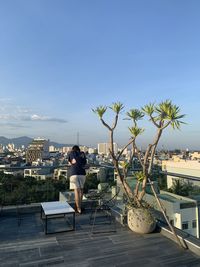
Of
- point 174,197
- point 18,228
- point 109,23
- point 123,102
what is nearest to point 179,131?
point 123,102

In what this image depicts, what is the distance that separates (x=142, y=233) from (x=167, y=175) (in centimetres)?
177

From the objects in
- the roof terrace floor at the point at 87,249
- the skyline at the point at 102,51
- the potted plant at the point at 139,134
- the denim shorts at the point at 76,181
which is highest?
the skyline at the point at 102,51

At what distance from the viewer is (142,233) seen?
3.60 metres

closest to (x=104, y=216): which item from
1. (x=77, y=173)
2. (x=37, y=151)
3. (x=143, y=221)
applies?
(x=77, y=173)

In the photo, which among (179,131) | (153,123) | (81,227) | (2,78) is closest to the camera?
(179,131)

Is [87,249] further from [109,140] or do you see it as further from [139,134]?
[139,134]

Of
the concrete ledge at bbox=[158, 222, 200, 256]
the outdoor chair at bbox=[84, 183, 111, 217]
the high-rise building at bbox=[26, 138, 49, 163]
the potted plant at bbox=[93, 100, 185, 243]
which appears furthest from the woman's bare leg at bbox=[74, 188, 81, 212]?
the high-rise building at bbox=[26, 138, 49, 163]

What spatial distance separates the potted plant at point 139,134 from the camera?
10.8 feet

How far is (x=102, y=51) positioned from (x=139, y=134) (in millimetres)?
8053

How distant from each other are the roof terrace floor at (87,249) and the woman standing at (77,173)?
828mm

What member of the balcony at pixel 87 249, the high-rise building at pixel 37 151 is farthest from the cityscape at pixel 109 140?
the high-rise building at pixel 37 151

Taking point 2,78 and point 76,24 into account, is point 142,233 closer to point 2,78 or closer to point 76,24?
point 76,24

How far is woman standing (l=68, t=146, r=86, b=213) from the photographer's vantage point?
471 centimetres

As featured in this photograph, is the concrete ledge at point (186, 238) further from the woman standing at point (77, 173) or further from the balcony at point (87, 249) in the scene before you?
the woman standing at point (77, 173)
